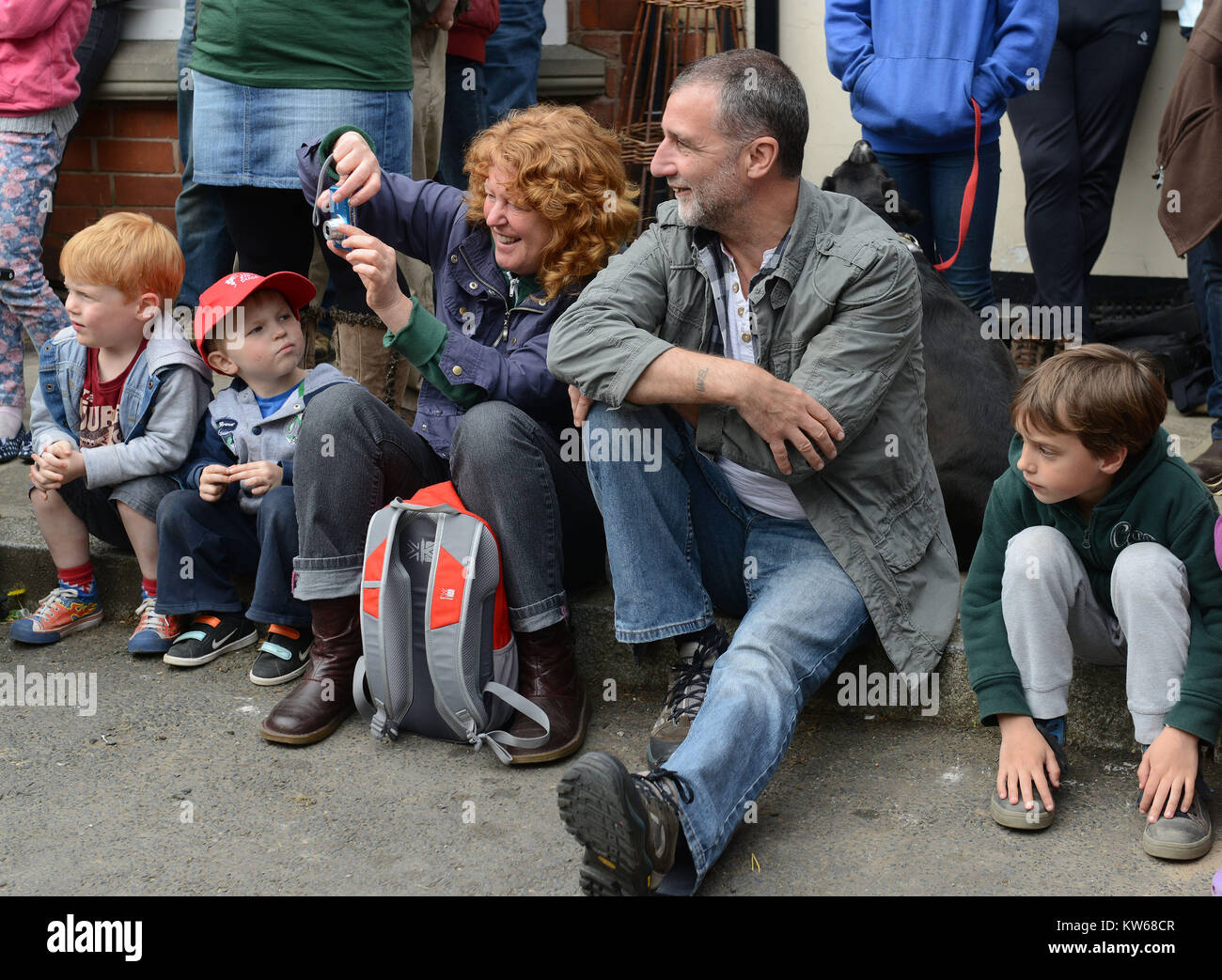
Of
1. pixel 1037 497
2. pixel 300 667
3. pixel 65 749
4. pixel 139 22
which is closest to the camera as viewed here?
pixel 1037 497

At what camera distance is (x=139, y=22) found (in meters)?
5.14

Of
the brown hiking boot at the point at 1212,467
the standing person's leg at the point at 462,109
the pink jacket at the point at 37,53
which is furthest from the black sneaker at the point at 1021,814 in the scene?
the pink jacket at the point at 37,53

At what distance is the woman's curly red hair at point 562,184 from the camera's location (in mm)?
2857

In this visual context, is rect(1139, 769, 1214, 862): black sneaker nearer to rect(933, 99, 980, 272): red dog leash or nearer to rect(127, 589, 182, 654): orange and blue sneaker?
rect(933, 99, 980, 272): red dog leash

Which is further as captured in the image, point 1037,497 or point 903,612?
point 903,612

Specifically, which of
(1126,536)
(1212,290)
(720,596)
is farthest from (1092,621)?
(1212,290)

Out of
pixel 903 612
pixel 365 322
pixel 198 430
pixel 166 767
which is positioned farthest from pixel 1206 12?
pixel 166 767

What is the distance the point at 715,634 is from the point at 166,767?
116 centimetres

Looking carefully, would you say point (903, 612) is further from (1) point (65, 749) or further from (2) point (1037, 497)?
(1) point (65, 749)

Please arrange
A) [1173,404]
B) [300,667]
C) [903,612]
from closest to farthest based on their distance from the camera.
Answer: [903,612] → [300,667] → [1173,404]

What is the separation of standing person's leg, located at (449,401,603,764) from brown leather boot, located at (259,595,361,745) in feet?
1.24

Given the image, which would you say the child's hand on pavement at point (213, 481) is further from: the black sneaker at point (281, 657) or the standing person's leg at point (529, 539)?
the standing person's leg at point (529, 539)

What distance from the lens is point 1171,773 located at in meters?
2.28

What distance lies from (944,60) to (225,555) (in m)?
2.22
